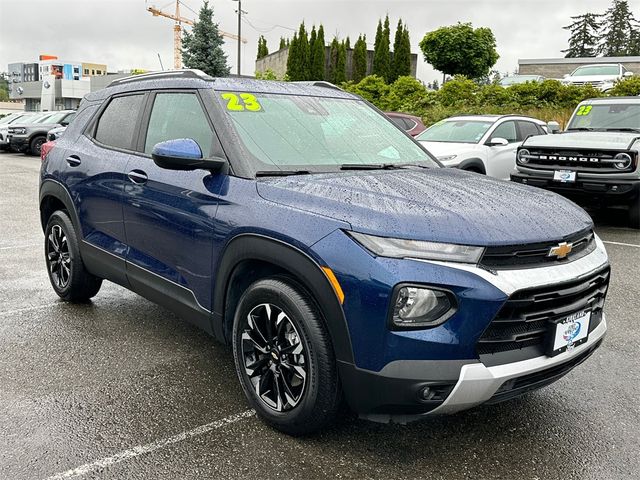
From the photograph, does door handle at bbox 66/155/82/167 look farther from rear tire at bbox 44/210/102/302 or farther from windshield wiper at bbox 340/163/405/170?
windshield wiper at bbox 340/163/405/170

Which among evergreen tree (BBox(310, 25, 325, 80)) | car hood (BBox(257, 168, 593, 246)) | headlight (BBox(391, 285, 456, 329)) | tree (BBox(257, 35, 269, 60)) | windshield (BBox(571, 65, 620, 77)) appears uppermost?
tree (BBox(257, 35, 269, 60))

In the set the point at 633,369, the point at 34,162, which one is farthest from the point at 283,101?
the point at 34,162

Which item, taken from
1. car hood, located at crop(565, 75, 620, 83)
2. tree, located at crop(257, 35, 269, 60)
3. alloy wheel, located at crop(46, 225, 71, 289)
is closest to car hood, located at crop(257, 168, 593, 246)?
alloy wheel, located at crop(46, 225, 71, 289)

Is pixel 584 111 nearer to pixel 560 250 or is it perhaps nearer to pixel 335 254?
pixel 560 250

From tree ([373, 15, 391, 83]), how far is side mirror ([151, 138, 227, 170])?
3358cm

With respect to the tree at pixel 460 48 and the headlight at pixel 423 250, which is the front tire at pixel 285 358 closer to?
the headlight at pixel 423 250

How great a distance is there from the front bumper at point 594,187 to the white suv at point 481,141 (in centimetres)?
112

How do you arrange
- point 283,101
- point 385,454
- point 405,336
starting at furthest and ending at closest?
point 283,101, point 385,454, point 405,336

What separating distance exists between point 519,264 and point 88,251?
10.4ft

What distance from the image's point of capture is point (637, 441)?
3002mm

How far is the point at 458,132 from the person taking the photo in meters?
10.5

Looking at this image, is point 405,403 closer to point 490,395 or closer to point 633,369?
point 490,395

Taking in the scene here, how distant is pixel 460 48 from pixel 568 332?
28891mm

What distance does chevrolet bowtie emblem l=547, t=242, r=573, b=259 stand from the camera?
270cm
